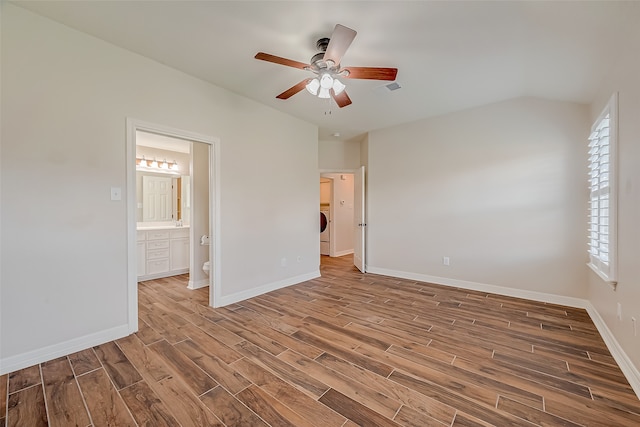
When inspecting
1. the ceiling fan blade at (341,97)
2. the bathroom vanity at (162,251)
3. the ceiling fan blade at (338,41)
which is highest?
the ceiling fan blade at (338,41)

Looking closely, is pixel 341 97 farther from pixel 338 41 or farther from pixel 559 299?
pixel 559 299

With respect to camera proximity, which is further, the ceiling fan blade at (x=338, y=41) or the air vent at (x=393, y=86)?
the air vent at (x=393, y=86)

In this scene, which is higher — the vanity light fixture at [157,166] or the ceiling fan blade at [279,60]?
the ceiling fan blade at [279,60]

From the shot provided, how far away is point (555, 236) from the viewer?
3424mm

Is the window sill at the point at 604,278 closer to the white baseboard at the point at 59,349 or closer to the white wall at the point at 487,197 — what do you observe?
the white wall at the point at 487,197

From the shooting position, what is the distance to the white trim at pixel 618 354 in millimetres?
1806

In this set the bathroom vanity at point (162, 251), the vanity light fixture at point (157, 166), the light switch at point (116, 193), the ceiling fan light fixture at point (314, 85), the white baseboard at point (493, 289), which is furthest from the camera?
the vanity light fixture at point (157, 166)

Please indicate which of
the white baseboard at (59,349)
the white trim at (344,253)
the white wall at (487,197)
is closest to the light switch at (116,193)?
the white baseboard at (59,349)

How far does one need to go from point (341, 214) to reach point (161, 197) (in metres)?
4.25

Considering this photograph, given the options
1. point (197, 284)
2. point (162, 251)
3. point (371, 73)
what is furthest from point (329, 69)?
point (162, 251)

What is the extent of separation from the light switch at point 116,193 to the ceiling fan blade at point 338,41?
7.32ft

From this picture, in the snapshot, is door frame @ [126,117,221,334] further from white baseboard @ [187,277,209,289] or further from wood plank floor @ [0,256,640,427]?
white baseboard @ [187,277,209,289]

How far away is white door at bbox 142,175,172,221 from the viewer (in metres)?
5.12

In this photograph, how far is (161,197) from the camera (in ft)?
17.5
